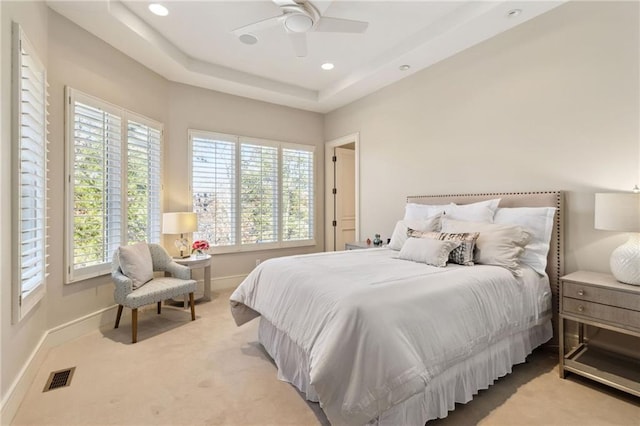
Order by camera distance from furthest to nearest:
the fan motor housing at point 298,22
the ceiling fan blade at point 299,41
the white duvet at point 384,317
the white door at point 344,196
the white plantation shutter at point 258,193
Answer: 1. the white door at point 344,196
2. the white plantation shutter at point 258,193
3. the ceiling fan blade at point 299,41
4. the fan motor housing at point 298,22
5. the white duvet at point 384,317

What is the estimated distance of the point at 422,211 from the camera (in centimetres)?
355

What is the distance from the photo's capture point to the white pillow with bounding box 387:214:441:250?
3.06 m

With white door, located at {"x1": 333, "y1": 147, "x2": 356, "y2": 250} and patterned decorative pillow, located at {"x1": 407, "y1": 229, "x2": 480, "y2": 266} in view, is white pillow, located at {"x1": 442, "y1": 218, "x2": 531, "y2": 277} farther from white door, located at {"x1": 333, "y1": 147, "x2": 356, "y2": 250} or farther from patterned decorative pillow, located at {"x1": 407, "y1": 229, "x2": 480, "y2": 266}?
white door, located at {"x1": 333, "y1": 147, "x2": 356, "y2": 250}

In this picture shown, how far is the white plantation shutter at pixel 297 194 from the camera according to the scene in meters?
5.25

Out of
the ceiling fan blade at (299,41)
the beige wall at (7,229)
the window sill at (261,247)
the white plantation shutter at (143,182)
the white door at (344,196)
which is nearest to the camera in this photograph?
the beige wall at (7,229)

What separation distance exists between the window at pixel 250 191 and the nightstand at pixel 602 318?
3.86 meters

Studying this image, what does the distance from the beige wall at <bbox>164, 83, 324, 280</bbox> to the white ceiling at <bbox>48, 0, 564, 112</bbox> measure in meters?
0.25

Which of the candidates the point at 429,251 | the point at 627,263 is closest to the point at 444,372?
the point at 429,251

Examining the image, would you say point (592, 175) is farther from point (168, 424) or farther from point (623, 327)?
point (168, 424)

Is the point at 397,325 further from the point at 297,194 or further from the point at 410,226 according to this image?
the point at 297,194

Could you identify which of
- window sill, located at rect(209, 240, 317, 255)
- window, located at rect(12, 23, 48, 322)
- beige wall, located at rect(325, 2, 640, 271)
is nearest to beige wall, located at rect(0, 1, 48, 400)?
window, located at rect(12, 23, 48, 322)

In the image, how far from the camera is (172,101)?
4.24 meters

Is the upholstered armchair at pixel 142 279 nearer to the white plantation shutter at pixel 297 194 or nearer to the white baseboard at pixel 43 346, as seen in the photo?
the white baseboard at pixel 43 346

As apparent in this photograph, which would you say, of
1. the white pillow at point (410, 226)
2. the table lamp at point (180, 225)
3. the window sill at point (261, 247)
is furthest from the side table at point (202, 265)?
the white pillow at point (410, 226)
